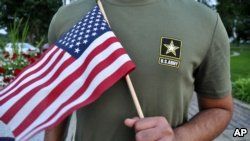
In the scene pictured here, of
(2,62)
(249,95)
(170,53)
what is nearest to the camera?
(170,53)

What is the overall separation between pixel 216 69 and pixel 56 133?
0.76 m

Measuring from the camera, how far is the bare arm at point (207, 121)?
1.99 metres

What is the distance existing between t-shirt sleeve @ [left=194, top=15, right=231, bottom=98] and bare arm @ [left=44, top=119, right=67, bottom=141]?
62 cm

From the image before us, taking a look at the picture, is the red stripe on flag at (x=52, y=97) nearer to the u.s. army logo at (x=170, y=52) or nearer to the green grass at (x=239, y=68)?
the u.s. army logo at (x=170, y=52)

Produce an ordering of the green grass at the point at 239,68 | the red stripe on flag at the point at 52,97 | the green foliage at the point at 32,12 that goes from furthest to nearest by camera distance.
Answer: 1. the green foliage at the point at 32,12
2. the green grass at the point at 239,68
3. the red stripe on flag at the point at 52,97

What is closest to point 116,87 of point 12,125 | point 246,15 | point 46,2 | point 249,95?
point 12,125

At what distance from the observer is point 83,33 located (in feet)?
6.93

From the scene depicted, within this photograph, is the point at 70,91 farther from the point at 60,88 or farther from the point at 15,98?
the point at 15,98

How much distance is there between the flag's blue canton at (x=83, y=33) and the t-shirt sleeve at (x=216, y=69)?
1.45 feet

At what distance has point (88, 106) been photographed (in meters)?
2.05

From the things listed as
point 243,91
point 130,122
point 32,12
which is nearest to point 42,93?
point 130,122

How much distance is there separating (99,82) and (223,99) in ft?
1.74

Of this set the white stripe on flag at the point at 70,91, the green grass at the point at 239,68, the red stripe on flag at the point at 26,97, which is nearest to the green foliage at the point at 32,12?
the green grass at the point at 239,68

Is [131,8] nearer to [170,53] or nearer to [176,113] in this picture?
[170,53]
